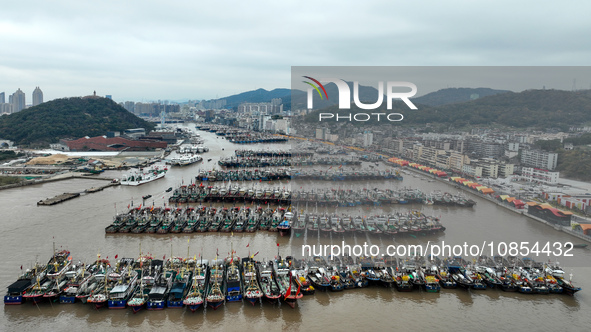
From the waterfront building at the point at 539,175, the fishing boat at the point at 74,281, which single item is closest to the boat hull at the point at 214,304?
the fishing boat at the point at 74,281

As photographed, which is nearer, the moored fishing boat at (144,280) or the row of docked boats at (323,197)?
the moored fishing boat at (144,280)

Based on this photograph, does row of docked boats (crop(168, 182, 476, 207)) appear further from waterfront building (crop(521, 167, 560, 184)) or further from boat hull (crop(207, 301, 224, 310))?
boat hull (crop(207, 301, 224, 310))

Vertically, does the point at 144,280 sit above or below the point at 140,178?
below

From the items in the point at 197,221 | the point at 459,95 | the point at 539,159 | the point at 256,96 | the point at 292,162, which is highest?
the point at 256,96

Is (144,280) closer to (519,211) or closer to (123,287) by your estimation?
(123,287)

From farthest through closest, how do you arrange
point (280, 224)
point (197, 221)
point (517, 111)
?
point (517, 111) → point (197, 221) → point (280, 224)

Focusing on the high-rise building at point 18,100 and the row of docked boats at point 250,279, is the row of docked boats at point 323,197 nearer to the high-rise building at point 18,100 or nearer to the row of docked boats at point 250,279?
the row of docked boats at point 250,279

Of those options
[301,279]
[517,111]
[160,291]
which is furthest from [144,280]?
[517,111]
